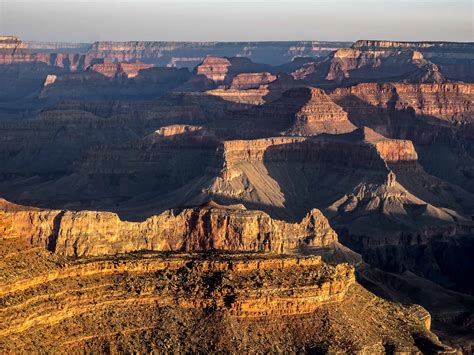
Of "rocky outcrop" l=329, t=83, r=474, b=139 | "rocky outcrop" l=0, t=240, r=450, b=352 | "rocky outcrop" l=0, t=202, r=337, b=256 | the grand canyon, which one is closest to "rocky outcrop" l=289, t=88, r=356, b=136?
the grand canyon

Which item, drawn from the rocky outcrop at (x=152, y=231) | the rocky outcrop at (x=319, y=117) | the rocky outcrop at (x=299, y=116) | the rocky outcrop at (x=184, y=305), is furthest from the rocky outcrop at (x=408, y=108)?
the rocky outcrop at (x=184, y=305)

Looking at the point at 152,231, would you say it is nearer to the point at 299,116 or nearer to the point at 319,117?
the point at 299,116

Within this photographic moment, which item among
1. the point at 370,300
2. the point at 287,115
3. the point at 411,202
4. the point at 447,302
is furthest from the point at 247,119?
the point at 370,300

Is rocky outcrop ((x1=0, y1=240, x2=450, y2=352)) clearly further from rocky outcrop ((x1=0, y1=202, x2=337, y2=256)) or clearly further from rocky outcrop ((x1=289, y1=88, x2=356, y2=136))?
rocky outcrop ((x1=289, y1=88, x2=356, y2=136))

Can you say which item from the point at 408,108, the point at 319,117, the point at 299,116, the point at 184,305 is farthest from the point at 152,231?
the point at 408,108

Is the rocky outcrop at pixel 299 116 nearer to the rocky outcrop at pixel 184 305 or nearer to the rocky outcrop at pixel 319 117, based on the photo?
Answer: the rocky outcrop at pixel 319 117

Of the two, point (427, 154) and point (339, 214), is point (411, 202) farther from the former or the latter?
point (427, 154)

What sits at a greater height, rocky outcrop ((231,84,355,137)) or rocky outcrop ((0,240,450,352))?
rocky outcrop ((0,240,450,352))

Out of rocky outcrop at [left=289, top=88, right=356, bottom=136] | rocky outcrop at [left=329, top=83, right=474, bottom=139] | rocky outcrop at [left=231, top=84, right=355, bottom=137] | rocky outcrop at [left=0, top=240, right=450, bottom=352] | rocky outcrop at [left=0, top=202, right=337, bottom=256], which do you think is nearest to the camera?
rocky outcrop at [left=0, top=240, right=450, bottom=352]
